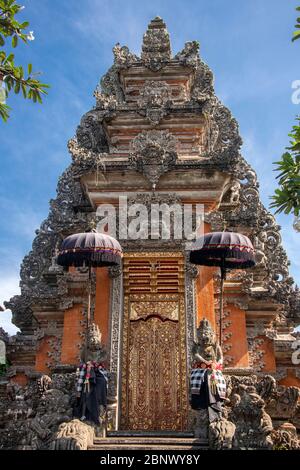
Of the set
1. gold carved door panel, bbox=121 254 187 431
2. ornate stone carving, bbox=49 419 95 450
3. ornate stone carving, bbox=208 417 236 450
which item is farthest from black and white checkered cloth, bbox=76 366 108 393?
ornate stone carving, bbox=208 417 236 450

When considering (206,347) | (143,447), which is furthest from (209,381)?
(143,447)

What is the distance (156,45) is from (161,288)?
10421mm

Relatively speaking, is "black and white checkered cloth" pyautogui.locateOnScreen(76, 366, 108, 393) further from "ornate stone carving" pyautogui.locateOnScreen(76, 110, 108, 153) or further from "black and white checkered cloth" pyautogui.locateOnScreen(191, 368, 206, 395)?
"ornate stone carving" pyautogui.locateOnScreen(76, 110, 108, 153)

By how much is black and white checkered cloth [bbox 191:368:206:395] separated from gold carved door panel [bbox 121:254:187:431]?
180 cm

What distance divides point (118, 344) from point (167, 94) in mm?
8890

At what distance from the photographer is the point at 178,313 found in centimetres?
1239

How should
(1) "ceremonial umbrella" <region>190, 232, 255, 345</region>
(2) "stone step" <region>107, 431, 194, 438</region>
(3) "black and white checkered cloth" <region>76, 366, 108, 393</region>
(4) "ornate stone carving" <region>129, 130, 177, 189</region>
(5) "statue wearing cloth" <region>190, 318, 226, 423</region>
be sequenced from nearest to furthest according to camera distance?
(5) "statue wearing cloth" <region>190, 318, 226, 423</region> < (3) "black and white checkered cloth" <region>76, 366, 108, 393</region> < (2) "stone step" <region>107, 431, 194, 438</region> < (1) "ceremonial umbrella" <region>190, 232, 255, 345</region> < (4) "ornate stone carving" <region>129, 130, 177, 189</region>

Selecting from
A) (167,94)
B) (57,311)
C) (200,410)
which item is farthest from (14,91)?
(167,94)

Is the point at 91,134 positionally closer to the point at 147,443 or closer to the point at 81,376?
the point at 81,376

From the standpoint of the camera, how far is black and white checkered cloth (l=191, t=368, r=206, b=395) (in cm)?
984

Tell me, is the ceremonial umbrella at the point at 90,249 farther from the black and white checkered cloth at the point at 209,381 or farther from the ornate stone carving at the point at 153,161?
the ornate stone carving at the point at 153,161

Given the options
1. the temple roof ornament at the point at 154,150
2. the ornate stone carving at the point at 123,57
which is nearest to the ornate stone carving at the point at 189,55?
the temple roof ornament at the point at 154,150

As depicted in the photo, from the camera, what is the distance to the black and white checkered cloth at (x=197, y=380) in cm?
984

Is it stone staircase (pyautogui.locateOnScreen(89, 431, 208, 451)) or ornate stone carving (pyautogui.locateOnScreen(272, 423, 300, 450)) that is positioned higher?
ornate stone carving (pyautogui.locateOnScreen(272, 423, 300, 450))
